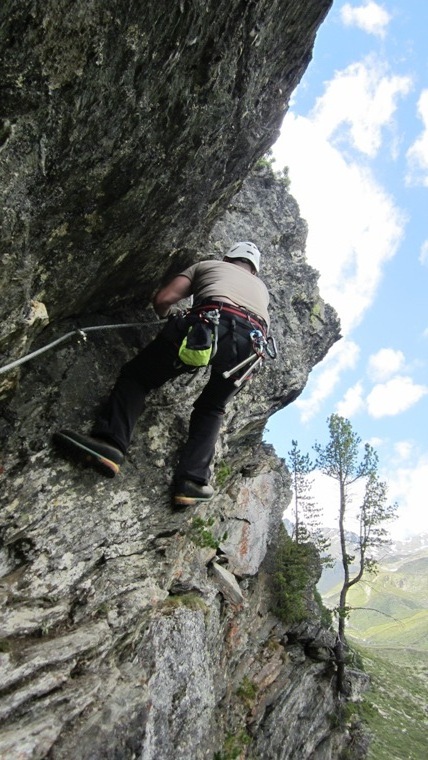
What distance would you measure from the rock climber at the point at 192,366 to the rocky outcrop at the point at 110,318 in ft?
1.82

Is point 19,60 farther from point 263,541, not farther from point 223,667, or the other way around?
point 263,541

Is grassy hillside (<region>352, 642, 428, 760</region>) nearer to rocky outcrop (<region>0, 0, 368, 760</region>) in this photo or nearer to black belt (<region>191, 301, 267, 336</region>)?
rocky outcrop (<region>0, 0, 368, 760</region>)

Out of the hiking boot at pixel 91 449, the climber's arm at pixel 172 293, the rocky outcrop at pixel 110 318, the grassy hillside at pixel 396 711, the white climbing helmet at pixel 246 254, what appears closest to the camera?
the rocky outcrop at pixel 110 318

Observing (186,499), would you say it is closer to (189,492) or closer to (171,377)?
(189,492)

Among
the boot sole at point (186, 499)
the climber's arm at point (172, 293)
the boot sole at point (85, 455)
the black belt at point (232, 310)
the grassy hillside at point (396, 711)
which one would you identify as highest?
the climber's arm at point (172, 293)

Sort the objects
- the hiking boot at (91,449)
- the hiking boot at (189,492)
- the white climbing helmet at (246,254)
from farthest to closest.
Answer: the white climbing helmet at (246,254) < the hiking boot at (189,492) < the hiking boot at (91,449)

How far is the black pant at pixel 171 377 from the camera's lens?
6.30m

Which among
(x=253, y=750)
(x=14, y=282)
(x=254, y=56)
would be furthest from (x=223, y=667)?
(x=254, y=56)

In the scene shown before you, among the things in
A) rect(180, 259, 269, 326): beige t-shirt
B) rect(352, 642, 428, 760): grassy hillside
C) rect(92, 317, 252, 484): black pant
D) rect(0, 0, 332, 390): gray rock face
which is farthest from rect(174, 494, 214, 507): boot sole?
rect(352, 642, 428, 760): grassy hillside

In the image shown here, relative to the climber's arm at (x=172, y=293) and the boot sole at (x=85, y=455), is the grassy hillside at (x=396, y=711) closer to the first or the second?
the boot sole at (x=85, y=455)

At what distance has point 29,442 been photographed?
629 centimetres

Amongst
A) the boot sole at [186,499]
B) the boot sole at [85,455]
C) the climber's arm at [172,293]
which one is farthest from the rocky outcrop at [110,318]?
the climber's arm at [172,293]

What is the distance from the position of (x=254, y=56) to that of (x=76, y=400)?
Result: 192 inches

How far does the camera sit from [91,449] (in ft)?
20.4
